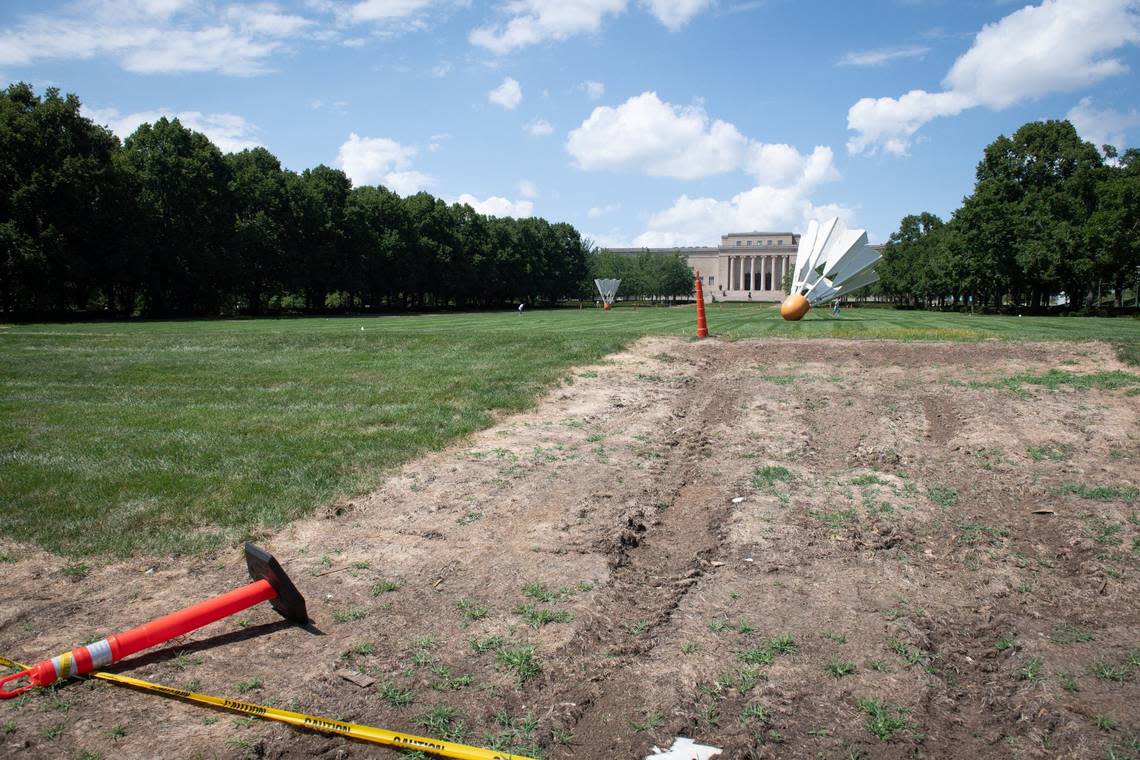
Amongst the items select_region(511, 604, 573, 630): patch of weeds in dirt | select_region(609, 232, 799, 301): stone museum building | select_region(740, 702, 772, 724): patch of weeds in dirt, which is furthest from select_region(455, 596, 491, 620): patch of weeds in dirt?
select_region(609, 232, 799, 301): stone museum building

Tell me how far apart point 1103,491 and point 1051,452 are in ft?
5.83

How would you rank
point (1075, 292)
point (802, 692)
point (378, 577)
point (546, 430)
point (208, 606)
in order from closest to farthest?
point (802, 692), point (208, 606), point (378, 577), point (546, 430), point (1075, 292)

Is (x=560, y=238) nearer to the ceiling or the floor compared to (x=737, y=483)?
nearer to the ceiling

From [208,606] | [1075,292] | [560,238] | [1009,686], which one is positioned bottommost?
[1009,686]

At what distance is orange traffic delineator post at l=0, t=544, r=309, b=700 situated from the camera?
4.05 m

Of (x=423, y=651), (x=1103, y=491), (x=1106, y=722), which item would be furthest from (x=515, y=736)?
(x=1103, y=491)

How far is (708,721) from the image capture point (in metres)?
3.87

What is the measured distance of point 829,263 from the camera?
108 feet

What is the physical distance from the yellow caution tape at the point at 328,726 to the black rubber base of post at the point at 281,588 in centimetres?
88

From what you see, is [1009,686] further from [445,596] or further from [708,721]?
[445,596]

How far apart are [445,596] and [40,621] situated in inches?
114

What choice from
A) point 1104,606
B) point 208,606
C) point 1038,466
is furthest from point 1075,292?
point 208,606

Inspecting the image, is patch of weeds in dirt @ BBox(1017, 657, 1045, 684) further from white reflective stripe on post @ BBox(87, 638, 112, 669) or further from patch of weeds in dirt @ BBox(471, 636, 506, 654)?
white reflective stripe on post @ BBox(87, 638, 112, 669)

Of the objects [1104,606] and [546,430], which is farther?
[546,430]
